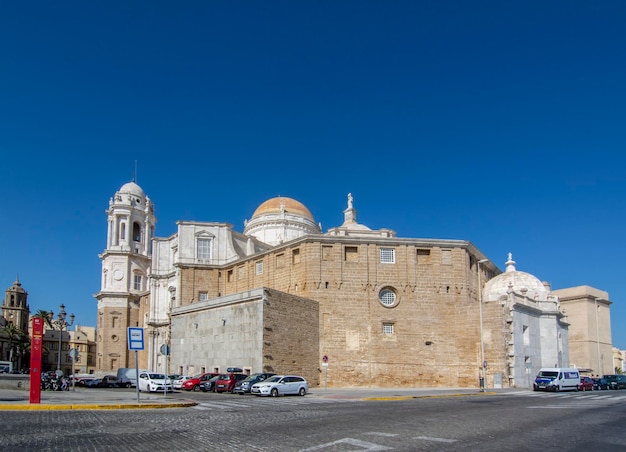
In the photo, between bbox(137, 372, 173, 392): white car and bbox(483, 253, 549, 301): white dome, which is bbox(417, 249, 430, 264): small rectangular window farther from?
bbox(137, 372, 173, 392): white car

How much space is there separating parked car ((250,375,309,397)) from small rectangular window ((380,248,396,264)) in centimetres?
1751

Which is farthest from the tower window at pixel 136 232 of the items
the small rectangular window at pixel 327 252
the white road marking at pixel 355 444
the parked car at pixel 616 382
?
the white road marking at pixel 355 444

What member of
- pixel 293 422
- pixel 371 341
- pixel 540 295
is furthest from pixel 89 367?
pixel 293 422

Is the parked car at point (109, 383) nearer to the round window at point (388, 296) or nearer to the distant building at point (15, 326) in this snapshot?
the round window at point (388, 296)

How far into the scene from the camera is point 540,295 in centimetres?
5200

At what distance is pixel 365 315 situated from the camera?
152 ft

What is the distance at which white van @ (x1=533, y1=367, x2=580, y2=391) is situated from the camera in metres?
38.0

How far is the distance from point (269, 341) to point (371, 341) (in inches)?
396

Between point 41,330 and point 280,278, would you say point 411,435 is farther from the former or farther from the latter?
point 280,278

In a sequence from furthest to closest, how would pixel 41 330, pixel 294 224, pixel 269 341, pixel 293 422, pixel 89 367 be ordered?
pixel 89 367 < pixel 294 224 < pixel 269 341 < pixel 41 330 < pixel 293 422

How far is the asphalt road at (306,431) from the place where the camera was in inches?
451

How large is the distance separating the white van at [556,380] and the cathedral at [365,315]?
12.4 feet

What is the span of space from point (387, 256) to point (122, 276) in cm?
3440

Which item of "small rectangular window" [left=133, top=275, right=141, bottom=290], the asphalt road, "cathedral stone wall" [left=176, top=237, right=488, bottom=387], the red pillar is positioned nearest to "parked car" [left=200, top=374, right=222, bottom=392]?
"cathedral stone wall" [left=176, top=237, right=488, bottom=387]
